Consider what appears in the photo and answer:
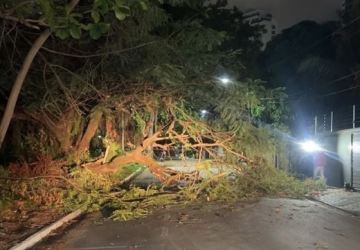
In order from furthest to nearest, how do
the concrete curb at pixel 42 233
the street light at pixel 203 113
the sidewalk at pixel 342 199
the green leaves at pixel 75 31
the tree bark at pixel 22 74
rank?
the street light at pixel 203 113 → the sidewalk at pixel 342 199 → the tree bark at pixel 22 74 → the concrete curb at pixel 42 233 → the green leaves at pixel 75 31

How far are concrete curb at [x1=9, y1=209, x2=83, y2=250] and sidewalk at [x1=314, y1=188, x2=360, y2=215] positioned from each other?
7.60 meters

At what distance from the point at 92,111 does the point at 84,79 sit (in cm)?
193

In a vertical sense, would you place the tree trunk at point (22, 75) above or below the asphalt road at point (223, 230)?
above

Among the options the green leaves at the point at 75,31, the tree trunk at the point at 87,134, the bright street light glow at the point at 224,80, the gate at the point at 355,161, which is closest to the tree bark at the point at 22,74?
the green leaves at the point at 75,31

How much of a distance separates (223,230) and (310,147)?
13300 mm

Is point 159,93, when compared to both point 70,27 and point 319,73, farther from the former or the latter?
point 319,73

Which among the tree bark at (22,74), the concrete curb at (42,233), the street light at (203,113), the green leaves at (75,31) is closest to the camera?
the green leaves at (75,31)

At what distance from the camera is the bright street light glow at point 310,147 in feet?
78.3

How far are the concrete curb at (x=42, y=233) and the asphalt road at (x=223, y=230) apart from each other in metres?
0.25

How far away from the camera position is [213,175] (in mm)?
17266

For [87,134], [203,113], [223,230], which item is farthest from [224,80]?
[223,230]

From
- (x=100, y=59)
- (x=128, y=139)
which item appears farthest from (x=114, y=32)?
(x=128, y=139)

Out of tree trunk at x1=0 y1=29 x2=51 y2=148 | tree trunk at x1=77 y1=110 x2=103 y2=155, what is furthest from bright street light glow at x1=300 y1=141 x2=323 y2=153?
tree trunk at x1=0 y1=29 x2=51 y2=148

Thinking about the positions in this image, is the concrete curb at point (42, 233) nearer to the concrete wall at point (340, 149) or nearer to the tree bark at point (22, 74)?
the tree bark at point (22, 74)
